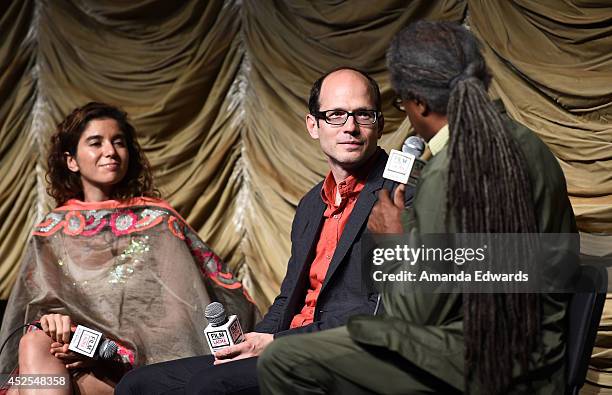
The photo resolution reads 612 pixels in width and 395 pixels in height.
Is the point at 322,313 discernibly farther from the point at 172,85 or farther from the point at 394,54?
the point at 172,85

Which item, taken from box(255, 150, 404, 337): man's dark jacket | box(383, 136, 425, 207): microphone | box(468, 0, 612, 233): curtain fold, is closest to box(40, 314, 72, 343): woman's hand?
box(255, 150, 404, 337): man's dark jacket

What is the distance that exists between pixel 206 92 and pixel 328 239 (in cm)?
246

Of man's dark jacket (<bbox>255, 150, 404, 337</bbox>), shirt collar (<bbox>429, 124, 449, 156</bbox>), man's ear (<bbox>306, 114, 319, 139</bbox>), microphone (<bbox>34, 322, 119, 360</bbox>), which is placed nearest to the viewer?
shirt collar (<bbox>429, 124, 449, 156</bbox>)

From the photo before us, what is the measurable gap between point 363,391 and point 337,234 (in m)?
0.90

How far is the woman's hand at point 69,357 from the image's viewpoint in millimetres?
3193

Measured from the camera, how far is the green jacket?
6.24 feet

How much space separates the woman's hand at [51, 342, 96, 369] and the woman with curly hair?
0.09 meters

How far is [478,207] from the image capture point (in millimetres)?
1936

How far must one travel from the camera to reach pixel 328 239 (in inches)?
112

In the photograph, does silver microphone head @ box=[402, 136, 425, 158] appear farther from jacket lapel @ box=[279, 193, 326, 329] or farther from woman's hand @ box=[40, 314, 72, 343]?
woman's hand @ box=[40, 314, 72, 343]

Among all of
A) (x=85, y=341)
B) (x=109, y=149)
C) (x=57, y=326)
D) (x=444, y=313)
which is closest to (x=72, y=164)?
(x=109, y=149)

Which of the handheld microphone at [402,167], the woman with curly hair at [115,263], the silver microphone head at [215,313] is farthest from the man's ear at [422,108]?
the woman with curly hair at [115,263]

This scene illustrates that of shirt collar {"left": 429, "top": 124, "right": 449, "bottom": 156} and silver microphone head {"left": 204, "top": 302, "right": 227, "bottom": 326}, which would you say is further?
silver microphone head {"left": 204, "top": 302, "right": 227, "bottom": 326}

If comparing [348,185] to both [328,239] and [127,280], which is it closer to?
[328,239]
